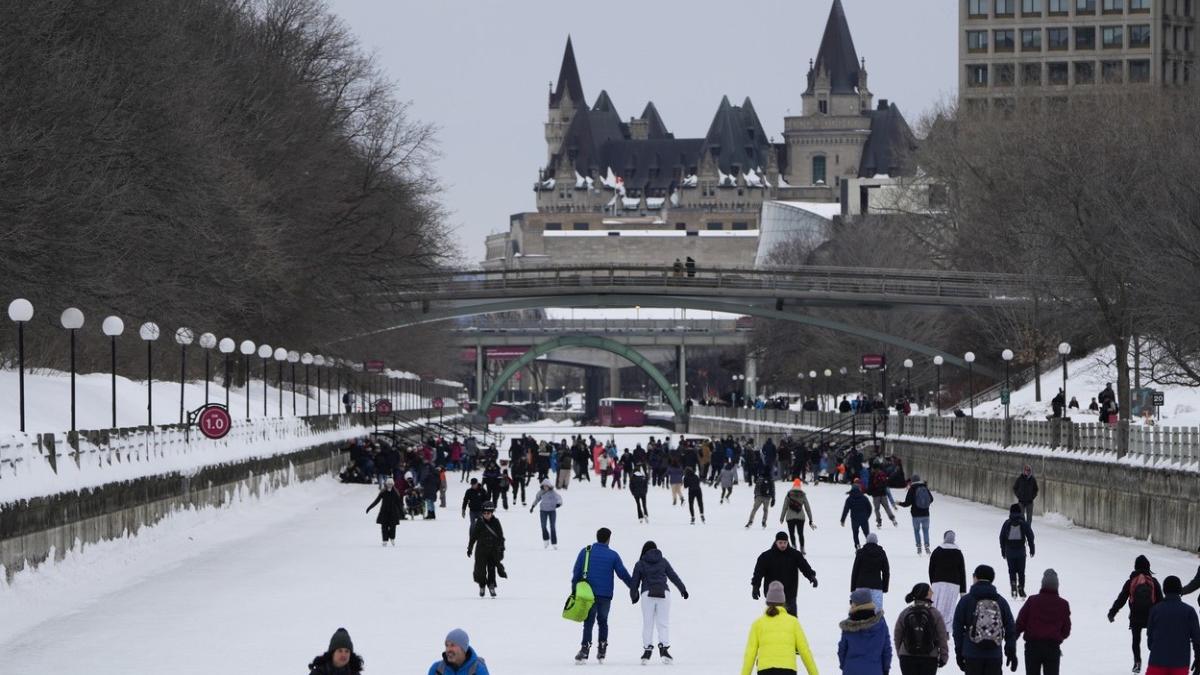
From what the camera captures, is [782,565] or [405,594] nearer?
[782,565]

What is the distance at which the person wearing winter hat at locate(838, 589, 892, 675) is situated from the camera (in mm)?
14336

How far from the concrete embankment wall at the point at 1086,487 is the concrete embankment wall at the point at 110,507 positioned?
50.6 feet

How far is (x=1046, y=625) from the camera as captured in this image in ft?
52.4

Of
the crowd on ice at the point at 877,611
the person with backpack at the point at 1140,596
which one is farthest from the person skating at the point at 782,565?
the person with backpack at the point at 1140,596

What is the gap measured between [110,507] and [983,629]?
1702cm

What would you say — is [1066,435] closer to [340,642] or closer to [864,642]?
[864,642]

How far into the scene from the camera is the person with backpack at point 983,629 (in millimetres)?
15234

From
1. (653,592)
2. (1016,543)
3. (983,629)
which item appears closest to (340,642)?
(983,629)

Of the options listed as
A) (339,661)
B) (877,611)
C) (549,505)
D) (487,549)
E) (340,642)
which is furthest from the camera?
(549,505)

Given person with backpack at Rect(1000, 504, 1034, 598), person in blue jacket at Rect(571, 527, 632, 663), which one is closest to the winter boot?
person in blue jacket at Rect(571, 527, 632, 663)

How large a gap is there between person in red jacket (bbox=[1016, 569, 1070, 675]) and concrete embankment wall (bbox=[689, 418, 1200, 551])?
17641 millimetres

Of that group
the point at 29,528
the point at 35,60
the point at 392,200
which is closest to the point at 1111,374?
the point at 392,200

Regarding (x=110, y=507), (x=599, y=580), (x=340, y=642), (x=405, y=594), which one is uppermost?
(x=340, y=642)

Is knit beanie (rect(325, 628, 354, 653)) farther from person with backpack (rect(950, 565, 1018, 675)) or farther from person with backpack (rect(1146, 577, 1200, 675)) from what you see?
person with backpack (rect(1146, 577, 1200, 675))
